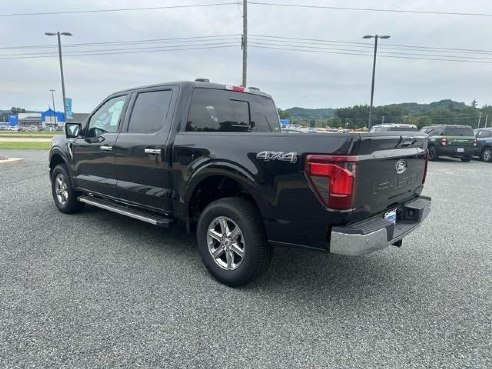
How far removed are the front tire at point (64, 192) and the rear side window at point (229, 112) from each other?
114 inches

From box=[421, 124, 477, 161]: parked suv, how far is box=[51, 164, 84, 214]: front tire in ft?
48.2

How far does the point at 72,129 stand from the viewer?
560 centimetres

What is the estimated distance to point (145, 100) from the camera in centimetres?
444

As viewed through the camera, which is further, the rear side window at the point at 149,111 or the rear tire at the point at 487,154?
the rear tire at the point at 487,154

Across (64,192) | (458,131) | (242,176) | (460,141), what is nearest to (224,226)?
(242,176)

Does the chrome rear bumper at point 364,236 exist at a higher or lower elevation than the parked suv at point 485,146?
higher

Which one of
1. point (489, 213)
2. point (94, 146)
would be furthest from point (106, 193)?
point (489, 213)

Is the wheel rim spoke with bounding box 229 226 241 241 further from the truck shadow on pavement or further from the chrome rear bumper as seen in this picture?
the chrome rear bumper

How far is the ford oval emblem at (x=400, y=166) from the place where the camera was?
332 cm

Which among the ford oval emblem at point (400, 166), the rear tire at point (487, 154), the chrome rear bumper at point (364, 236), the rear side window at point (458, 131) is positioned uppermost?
the ford oval emblem at point (400, 166)

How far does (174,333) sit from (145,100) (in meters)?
2.79

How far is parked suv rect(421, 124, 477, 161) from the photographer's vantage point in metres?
15.9

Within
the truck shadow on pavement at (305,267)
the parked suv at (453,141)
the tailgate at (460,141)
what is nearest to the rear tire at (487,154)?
the parked suv at (453,141)

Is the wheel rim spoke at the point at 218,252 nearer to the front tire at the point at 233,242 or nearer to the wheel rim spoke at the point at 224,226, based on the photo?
the front tire at the point at 233,242
